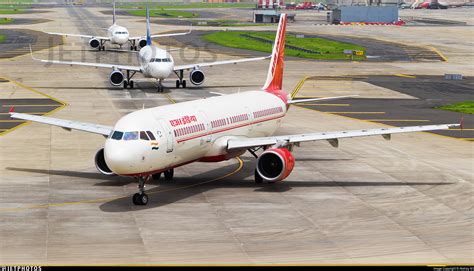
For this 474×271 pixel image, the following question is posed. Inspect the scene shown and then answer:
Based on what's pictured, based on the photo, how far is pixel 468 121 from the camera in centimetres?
7188

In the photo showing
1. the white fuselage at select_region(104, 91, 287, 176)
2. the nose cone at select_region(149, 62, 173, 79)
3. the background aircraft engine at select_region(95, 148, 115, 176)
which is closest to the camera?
the white fuselage at select_region(104, 91, 287, 176)

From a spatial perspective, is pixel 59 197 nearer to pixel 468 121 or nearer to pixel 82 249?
pixel 82 249

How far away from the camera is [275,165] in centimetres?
4316

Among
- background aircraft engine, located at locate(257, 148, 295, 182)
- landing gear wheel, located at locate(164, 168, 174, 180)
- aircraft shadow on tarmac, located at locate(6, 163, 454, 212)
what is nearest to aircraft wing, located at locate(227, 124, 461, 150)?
→ background aircraft engine, located at locate(257, 148, 295, 182)

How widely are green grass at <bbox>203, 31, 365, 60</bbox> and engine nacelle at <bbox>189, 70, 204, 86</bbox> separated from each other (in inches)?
1595

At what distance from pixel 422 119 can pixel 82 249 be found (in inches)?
1804

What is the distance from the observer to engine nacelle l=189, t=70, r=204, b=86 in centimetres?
9344

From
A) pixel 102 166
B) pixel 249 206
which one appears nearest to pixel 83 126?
pixel 102 166

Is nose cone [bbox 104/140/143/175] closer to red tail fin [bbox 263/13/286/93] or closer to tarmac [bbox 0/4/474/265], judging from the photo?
tarmac [bbox 0/4/474/265]

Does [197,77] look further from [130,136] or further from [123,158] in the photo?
[123,158]

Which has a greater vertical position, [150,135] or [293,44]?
[150,135]

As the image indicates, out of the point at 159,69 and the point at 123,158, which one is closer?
the point at 123,158

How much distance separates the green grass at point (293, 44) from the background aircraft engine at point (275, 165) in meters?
88.9

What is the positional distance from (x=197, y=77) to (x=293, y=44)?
60485 mm
